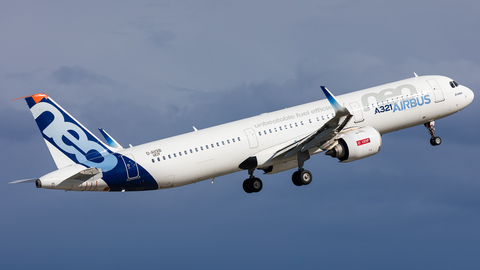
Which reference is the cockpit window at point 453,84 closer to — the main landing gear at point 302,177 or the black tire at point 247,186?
the main landing gear at point 302,177

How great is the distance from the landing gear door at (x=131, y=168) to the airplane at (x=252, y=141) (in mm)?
64

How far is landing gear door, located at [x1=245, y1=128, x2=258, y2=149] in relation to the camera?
4500 cm

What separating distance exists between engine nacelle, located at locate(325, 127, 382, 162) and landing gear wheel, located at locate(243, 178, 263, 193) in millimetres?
6807

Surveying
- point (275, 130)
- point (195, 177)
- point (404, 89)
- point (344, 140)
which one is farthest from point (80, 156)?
point (404, 89)

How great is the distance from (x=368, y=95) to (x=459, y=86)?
9.25 metres

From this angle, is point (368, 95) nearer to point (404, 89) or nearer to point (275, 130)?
point (404, 89)

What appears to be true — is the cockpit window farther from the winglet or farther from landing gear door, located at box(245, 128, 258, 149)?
landing gear door, located at box(245, 128, 258, 149)

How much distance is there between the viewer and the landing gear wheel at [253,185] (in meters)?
49.0

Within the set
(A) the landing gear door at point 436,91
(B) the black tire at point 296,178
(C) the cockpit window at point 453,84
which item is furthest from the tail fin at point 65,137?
(C) the cockpit window at point 453,84

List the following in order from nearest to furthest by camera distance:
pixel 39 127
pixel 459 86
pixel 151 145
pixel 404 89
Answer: pixel 39 127
pixel 151 145
pixel 404 89
pixel 459 86

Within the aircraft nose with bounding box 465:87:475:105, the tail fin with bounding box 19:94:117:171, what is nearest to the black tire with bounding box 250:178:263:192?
the tail fin with bounding box 19:94:117:171

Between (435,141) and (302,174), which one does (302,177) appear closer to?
(302,174)

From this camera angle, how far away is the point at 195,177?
143 feet

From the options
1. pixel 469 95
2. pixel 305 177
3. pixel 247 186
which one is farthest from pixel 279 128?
pixel 469 95
